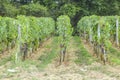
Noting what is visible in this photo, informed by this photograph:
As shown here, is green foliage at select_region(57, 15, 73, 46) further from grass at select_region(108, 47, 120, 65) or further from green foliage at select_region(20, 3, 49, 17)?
green foliage at select_region(20, 3, 49, 17)

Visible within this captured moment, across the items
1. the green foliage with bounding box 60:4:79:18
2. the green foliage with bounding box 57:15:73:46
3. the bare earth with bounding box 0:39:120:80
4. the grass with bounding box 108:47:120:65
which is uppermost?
the green foliage with bounding box 60:4:79:18

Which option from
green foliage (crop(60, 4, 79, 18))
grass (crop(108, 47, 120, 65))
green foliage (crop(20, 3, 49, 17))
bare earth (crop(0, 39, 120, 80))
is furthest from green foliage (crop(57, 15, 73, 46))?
green foliage (crop(20, 3, 49, 17))

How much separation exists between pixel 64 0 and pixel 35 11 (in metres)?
4.01

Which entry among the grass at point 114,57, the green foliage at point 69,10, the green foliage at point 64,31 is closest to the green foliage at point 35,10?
the green foliage at point 69,10

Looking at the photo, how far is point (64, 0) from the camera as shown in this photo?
38.6 metres

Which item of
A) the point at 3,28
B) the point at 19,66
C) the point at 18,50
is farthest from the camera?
the point at 3,28

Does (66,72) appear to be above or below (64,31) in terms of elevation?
below

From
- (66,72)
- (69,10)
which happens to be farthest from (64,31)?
(69,10)

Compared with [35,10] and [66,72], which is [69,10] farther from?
[66,72]

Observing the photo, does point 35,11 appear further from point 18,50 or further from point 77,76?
point 77,76

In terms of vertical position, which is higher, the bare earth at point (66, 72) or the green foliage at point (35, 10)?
the green foliage at point (35, 10)

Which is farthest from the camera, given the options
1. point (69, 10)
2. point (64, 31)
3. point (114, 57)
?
point (69, 10)

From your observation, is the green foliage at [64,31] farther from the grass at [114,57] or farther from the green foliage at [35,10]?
the green foliage at [35,10]

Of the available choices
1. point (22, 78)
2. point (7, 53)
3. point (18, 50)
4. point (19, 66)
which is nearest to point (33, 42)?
point (7, 53)
